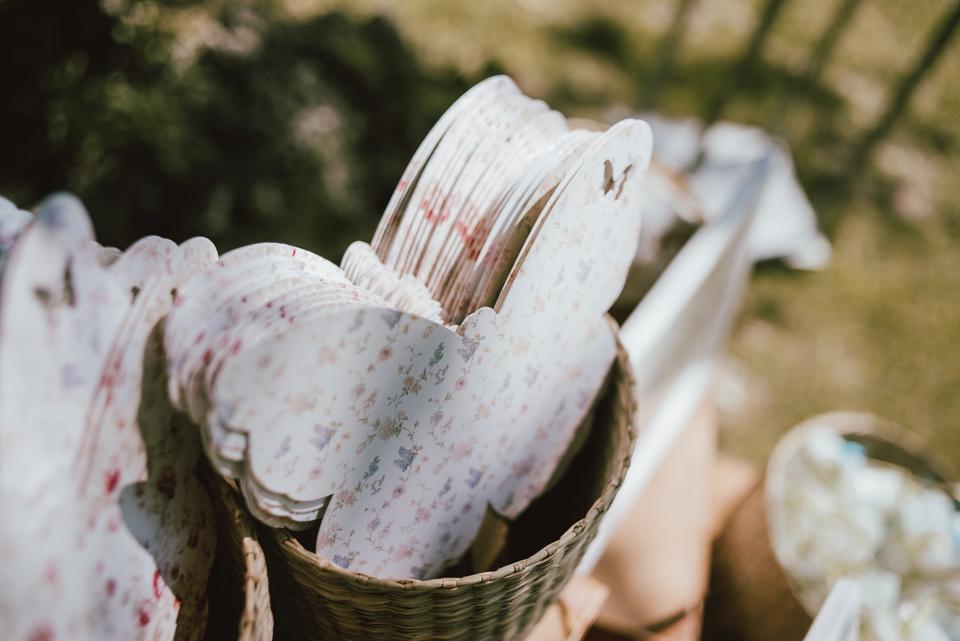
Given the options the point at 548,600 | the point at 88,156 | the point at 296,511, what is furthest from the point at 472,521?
the point at 88,156

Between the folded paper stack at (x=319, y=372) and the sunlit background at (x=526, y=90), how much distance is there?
4.45 ft

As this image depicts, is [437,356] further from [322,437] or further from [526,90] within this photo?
[526,90]

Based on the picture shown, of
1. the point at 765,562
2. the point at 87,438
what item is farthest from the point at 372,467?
the point at 765,562

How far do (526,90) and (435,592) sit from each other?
8.85 feet

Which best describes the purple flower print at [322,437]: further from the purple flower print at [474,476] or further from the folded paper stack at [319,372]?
the purple flower print at [474,476]

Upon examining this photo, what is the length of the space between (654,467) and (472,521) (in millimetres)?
749

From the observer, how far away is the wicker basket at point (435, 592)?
0.67 m

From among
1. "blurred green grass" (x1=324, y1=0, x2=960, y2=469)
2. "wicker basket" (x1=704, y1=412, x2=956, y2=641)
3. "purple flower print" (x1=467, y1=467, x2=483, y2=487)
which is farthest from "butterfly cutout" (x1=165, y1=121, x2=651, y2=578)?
"blurred green grass" (x1=324, y1=0, x2=960, y2=469)

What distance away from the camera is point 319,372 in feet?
1.96

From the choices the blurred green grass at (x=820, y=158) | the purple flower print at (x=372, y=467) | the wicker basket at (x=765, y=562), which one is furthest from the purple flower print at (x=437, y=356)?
the blurred green grass at (x=820, y=158)

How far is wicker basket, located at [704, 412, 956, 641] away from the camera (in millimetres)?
1188

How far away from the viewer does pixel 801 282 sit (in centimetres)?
269

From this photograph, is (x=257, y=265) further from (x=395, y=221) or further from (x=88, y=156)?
(x=88, y=156)

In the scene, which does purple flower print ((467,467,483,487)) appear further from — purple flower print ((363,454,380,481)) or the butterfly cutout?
purple flower print ((363,454,380,481))
